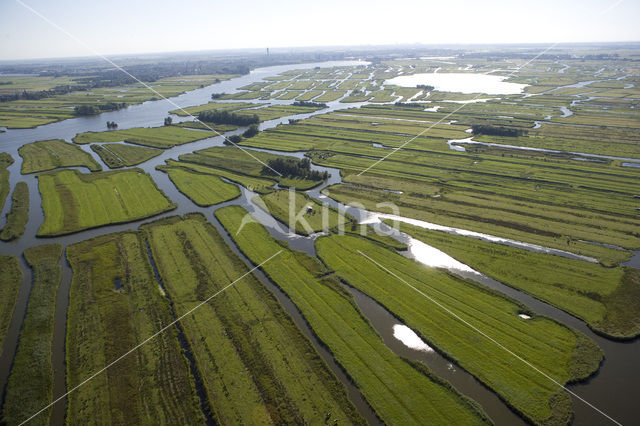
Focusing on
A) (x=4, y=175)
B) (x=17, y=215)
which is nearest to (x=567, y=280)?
(x=17, y=215)

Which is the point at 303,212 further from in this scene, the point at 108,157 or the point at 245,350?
the point at 108,157

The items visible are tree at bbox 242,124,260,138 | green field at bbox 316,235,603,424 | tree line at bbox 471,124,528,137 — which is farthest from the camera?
tree at bbox 242,124,260,138

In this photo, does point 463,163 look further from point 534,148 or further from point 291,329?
point 291,329

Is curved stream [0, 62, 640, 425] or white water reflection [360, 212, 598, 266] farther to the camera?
white water reflection [360, 212, 598, 266]

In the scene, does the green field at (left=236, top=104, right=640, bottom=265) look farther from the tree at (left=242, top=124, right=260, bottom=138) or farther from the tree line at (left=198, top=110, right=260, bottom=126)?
the tree line at (left=198, top=110, right=260, bottom=126)

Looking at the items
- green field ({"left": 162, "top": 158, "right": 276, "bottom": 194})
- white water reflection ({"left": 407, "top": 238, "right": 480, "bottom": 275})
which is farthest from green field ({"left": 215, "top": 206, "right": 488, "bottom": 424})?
green field ({"left": 162, "top": 158, "right": 276, "bottom": 194})
